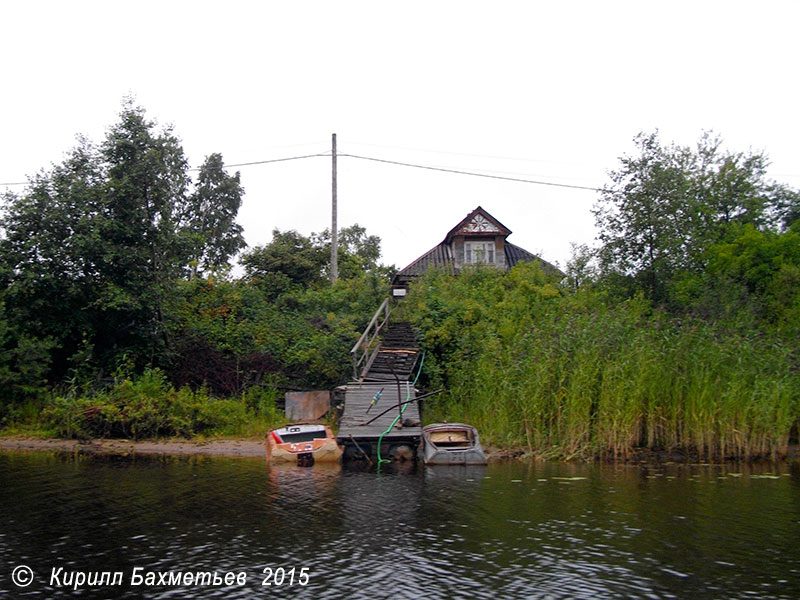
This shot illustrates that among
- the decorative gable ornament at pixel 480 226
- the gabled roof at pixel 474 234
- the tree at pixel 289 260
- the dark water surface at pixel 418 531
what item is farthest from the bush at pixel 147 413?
the decorative gable ornament at pixel 480 226

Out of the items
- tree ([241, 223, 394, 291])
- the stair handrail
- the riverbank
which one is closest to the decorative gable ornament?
tree ([241, 223, 394, 291])

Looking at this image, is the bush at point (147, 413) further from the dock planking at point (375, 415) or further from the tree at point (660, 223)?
the tree at point (660, 223)

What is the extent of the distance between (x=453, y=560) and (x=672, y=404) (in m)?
11.3

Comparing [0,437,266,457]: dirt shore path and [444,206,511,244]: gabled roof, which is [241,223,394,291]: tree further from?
[0,437,266,457]: dirt shore path

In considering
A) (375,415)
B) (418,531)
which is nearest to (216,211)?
(375,415)

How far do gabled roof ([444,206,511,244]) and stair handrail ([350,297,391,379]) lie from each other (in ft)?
48.3

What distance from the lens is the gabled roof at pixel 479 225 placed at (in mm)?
42625

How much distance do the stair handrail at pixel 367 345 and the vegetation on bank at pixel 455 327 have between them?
0.62 meters

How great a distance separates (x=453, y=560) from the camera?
955cm

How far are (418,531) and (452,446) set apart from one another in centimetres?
760

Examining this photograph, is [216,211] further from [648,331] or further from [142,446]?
[648,331]

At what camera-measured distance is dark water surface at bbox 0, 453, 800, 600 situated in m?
8.59

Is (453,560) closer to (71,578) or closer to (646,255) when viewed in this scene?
(71,578)

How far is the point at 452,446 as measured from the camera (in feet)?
60.8
